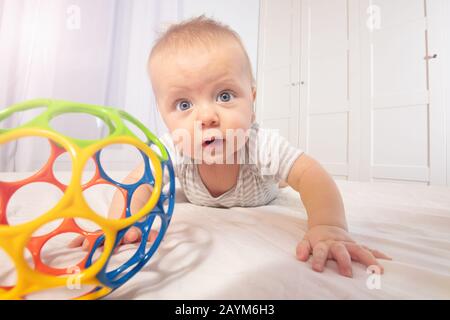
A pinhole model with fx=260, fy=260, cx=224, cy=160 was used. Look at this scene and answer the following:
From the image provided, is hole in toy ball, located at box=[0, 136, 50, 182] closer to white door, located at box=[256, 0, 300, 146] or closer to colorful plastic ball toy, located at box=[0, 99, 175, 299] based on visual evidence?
colorful plastic ball toy, located at box=[0, 99, 175, 299]

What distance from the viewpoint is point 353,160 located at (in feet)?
7.94

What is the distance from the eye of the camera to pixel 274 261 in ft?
1.06

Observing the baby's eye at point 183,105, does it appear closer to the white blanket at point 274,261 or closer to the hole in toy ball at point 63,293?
the white blanket at point 274,261

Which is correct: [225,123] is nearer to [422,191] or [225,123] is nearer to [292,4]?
[422,191]

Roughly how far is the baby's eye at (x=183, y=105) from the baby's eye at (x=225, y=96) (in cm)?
7

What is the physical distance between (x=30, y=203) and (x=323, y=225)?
635 mm

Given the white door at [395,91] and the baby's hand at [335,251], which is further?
the white door at [395,91]

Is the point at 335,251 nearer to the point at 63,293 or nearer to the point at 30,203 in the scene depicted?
the point at 63,293

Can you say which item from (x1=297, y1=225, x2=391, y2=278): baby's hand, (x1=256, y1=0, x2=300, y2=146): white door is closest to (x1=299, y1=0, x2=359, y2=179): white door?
(x1=256, y1=0, x2=300, y2=146): white door

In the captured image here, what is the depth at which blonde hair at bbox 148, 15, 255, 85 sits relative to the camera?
563 mm

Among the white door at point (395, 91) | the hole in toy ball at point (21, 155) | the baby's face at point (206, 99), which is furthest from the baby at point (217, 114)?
the white door at point (395, 91)

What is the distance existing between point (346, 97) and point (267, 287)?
2.58 meters

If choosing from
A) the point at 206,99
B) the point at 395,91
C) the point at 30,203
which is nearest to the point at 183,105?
the point at 206,99

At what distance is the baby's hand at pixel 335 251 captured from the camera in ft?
1.04
